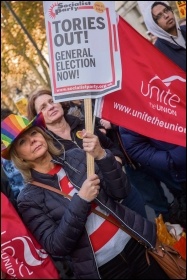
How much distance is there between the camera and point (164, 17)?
396 centimetres

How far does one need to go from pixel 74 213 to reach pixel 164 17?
2546 millimetres

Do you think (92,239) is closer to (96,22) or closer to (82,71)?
(82,71)

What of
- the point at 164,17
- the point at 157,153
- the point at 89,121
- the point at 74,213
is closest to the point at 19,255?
the point at 74,213

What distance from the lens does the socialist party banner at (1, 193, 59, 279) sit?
7.80 ft

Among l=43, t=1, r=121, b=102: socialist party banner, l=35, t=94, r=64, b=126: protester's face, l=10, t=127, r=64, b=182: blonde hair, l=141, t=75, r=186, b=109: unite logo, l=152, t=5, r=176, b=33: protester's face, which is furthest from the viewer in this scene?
l=152, t=5, r=176, b=33: protester's face

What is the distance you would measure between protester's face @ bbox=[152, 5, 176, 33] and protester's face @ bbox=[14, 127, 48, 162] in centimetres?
202

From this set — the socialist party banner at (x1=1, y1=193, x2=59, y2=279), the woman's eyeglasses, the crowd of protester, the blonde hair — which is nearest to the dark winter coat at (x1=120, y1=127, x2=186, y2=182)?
the crowd of protester

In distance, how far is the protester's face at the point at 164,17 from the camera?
390cm

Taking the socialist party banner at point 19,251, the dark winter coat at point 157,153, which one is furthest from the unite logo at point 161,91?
the socialist party banner at point 19,251

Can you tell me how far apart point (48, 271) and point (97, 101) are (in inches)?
43.9

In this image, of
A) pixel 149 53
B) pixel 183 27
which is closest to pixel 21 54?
pixel 183 27

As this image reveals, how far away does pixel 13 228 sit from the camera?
94.3 inches

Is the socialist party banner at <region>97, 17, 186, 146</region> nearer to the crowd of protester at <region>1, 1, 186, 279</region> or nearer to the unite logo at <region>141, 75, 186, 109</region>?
the unite logo at <region>141, 75, 186, 109</region>

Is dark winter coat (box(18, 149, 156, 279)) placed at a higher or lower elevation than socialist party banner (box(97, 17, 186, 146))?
lower
